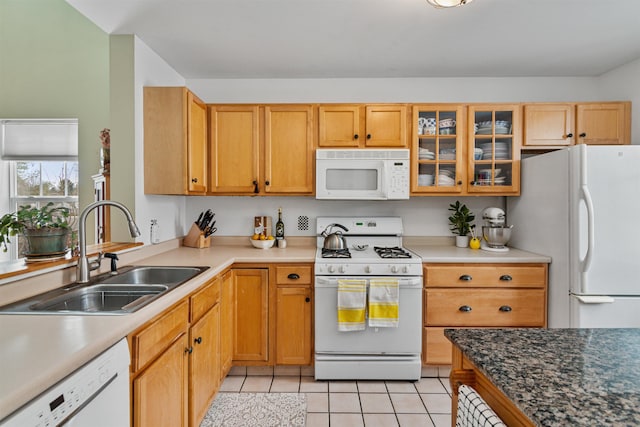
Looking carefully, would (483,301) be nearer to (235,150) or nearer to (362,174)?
(362,174)

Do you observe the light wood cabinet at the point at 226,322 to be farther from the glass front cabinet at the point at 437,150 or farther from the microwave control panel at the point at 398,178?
the glass front cabinet at the point at 437,150

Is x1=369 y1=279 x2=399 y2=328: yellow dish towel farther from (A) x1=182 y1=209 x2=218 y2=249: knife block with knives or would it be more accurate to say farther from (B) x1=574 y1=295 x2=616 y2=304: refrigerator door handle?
(A) x1=182 y1=209 x2=218 y2=249: knife block with knives

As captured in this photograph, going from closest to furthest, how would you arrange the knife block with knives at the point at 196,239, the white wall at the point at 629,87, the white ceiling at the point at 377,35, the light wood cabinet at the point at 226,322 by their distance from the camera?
the white ceiling at the point at 377,35 < the light wood cabinet at the point at 226,322 < the white wall at the point at 629,87 < the knife block with knives at the point at 196,239

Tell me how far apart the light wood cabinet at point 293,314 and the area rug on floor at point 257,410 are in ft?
0.94

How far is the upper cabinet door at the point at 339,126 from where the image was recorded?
9.48 ft

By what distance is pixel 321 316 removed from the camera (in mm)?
2535

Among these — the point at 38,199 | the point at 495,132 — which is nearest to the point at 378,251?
the point at 495,132

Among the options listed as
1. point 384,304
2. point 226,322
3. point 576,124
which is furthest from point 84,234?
point 576,124

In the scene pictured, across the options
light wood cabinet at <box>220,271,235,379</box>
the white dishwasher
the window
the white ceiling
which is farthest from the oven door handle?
the window

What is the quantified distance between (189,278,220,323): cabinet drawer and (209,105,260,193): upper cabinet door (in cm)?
99

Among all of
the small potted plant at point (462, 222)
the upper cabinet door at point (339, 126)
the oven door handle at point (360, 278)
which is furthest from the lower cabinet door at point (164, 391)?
the small potted plant at point (462, 222)

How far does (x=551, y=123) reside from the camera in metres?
2.87

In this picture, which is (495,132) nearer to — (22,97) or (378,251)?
(378,251)

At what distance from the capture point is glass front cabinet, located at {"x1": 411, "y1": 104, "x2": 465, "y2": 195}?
2.89 meters
